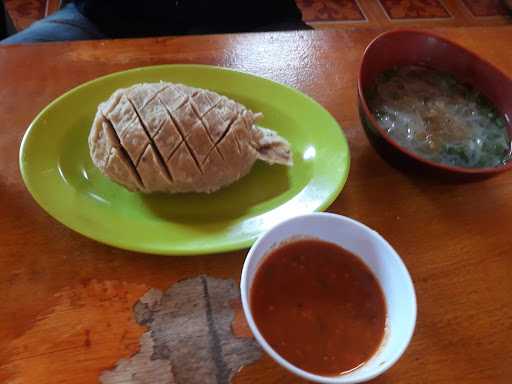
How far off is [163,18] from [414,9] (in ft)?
7.77

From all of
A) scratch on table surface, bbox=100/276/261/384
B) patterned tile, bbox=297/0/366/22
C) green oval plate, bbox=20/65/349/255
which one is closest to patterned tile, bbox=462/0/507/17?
patterned tile, bbox=297/0/366/22

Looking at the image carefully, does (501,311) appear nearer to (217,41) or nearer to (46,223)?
(46,223)

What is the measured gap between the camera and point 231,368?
815 mm

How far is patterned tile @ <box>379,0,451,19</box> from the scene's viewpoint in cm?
340

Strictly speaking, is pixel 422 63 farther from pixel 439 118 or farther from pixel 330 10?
pixel 330 10

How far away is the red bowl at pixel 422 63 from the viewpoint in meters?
1.09

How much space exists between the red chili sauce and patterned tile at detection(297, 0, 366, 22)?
8.99ft

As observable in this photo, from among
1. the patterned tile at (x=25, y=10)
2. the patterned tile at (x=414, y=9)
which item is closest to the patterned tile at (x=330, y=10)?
the patterned tile at (x=414, y=9)

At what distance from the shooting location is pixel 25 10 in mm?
2990

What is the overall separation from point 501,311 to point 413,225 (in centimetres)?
25

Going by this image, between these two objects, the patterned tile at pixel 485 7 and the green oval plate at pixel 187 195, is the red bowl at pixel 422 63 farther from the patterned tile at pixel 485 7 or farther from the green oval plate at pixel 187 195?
the patterned tile at pixel 485 7

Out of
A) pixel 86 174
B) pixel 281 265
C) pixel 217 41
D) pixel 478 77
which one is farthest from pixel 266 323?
→ pixel 217 41

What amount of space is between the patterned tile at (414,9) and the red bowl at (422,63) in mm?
2391

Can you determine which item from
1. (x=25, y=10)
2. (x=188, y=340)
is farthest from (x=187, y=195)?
(x=25, y=10)
